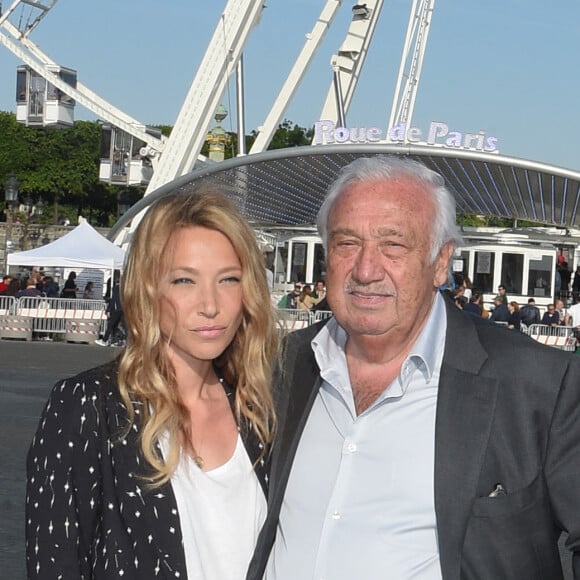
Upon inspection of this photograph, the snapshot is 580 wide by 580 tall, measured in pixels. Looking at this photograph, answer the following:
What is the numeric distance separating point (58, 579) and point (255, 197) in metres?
40.8

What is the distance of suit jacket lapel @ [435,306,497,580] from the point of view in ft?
9.52

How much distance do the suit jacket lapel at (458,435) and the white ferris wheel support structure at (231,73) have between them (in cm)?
3534

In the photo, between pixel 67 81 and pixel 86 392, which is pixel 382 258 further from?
pixel 67 81

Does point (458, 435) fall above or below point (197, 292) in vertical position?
below

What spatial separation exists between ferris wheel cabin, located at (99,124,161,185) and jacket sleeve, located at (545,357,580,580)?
44935 mm

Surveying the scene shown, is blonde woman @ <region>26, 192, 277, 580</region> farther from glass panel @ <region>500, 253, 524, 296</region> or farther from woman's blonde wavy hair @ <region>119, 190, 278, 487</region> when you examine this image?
glass panel @ <region>500, 253, 524, 296</region>

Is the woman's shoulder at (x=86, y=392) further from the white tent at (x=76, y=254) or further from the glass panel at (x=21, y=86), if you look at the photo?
the glass panel at (x=21, y=86)

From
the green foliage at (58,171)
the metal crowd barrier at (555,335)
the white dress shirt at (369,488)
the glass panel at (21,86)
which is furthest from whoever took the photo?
the green foliage at (58,171)

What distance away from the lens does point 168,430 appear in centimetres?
317

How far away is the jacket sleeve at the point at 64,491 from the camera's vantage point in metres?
3.00

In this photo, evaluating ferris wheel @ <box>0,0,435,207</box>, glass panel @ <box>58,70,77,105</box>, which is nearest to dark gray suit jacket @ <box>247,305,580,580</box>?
ferris wheel @ <box>0,0,435,207</box>

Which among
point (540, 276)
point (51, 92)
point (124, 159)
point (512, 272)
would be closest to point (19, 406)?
point (540, 276)

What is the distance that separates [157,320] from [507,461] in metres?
0.99

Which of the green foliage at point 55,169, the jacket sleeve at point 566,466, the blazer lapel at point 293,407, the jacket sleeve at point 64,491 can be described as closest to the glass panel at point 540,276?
the blazer lapel at point 293,407
